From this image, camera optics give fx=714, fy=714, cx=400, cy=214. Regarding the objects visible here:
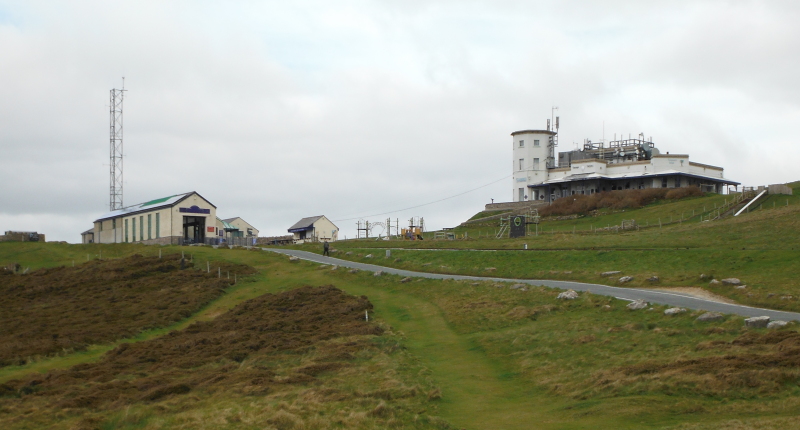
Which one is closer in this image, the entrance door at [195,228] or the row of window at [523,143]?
the entrance door at [195,228]

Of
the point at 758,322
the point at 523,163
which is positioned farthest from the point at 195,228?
the point at 758,322

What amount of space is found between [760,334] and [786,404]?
22.8 feet

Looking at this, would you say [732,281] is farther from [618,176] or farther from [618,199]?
[618,176]

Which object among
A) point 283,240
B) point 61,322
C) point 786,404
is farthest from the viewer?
point 283,240

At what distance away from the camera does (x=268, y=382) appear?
23219 millimetres

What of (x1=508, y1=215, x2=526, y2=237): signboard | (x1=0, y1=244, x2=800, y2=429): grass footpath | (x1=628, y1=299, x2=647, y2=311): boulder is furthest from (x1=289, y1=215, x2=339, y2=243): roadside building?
(x1=628, y1=299, x2=647, y2=311): boulder

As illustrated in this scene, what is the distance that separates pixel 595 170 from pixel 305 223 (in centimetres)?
4500

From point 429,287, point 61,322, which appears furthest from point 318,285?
point 61,322

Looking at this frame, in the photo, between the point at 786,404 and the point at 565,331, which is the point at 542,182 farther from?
the point at 786,404

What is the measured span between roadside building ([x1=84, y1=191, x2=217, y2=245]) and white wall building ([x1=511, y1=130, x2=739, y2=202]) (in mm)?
52142

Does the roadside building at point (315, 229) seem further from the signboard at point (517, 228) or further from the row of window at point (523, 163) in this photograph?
the signboard at point (517, 228)

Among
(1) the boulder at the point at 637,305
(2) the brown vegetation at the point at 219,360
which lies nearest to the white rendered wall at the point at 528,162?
(2) the brown vegetation at the point at 219,360

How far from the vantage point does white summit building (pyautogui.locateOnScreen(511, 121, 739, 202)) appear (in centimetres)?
10144

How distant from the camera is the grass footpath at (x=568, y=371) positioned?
1820 cm
